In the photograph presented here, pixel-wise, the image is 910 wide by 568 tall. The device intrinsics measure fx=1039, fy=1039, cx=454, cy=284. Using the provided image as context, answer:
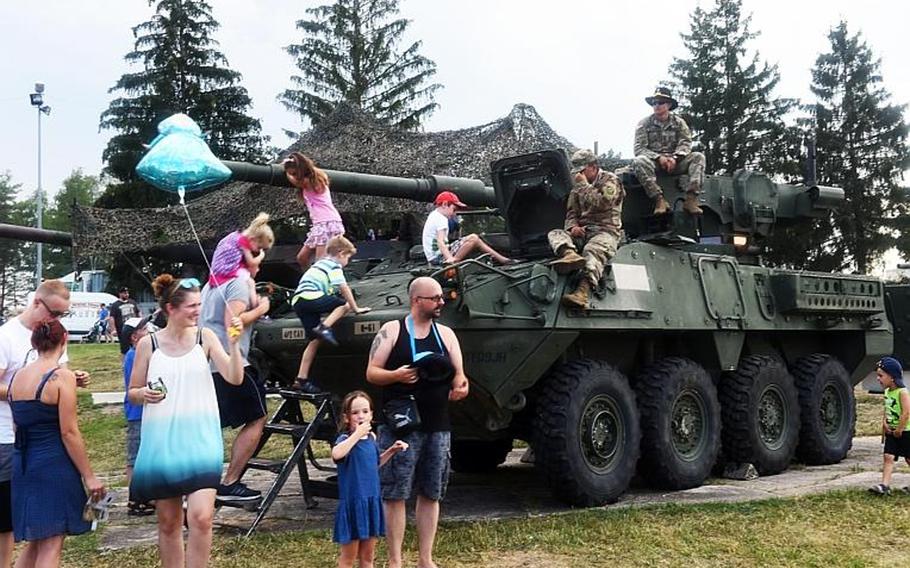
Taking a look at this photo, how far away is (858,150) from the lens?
3238cm

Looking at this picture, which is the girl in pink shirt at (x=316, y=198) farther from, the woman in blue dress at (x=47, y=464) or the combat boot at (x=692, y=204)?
the combat boot at (x=692, y=204)

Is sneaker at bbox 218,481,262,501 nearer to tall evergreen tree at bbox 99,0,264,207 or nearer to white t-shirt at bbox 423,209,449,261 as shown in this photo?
white t-shirt at bbox 423,209,449,261

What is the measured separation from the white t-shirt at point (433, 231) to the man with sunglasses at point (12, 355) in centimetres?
348

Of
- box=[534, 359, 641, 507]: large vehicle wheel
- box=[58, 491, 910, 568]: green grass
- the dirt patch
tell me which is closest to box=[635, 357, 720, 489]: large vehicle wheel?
box=[534, 359, 641, 507]: large vehicle wheel

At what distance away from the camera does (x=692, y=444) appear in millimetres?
8938

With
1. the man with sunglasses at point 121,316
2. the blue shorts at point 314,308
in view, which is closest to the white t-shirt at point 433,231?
the blue shorts at point 314,308

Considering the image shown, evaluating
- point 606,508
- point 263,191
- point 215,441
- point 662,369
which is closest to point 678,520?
point 606,508

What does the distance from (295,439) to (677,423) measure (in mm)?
3325

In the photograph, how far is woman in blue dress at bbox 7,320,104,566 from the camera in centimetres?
479

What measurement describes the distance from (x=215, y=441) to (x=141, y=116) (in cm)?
2668

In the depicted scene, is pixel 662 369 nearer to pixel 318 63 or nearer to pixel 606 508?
pixel 606 508

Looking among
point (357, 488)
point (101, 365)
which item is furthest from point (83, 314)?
point (357, 488)

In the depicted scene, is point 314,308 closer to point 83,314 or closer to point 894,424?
point 894,424

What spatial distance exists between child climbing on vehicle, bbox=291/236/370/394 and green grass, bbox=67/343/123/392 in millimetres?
11293
